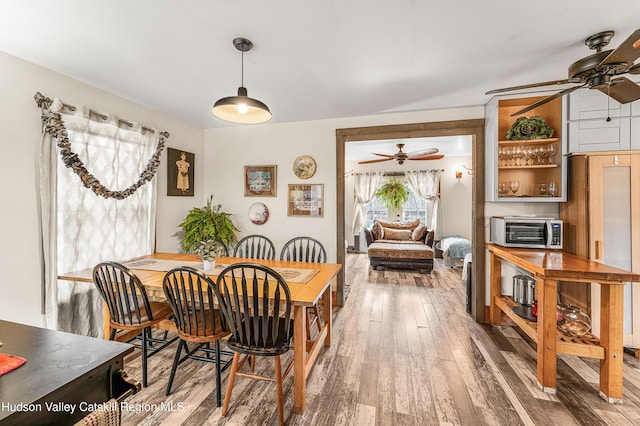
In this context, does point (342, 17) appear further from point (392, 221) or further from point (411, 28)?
point (392, 221)

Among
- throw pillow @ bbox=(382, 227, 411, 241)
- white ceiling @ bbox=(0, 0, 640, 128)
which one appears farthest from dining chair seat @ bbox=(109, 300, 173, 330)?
throw pillow @ bbox=(382, 227, 411, 241)

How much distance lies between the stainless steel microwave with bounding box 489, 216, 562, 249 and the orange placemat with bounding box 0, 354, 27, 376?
3.46 metres

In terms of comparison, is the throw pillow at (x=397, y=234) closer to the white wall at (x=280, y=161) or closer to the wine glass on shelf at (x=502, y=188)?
the white wall at (x=280, y=161)

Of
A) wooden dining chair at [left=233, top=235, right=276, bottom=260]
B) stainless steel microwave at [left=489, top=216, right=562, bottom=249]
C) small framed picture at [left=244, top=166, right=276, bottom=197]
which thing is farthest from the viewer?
small framed picture at [left=244, top=166, right=276, bottom=197]

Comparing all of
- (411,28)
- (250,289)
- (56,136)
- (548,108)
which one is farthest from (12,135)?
(548,108)

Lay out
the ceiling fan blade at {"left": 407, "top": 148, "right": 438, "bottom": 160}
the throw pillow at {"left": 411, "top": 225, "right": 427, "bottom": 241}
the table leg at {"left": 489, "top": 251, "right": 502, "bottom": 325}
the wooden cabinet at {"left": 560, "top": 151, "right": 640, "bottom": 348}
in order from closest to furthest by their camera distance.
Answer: the wooden cabinet at {"left": 560, "top": 151, "right": 640, "bottom": 348}
the table leg at {"left": 489, "top": 251, "right": 502, "bottom": 325}
the ceiling fan blade at {"left": 407, "top": 148, "right": 438, "bottom": 160}
the throw pillow at {"left": 411, "top": 225, "right": 427, "bottom": 241}

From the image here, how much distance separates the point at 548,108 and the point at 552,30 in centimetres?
145

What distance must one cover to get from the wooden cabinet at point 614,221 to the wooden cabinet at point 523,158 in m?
0.26

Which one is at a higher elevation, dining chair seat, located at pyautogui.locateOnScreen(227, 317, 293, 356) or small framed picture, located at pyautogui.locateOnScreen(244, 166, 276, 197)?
small framed picture, located at pyautogui.locateOnScreen(244, 166, 276, 197)

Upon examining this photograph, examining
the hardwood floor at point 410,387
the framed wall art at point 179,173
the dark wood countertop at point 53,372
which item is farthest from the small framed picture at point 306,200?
the dark wood countertop at point 53,372

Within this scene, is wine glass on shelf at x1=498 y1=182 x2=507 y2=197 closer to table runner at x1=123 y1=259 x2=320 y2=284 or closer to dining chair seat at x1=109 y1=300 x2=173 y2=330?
table runner at x1=123 y1=259 x2=320 y2=284

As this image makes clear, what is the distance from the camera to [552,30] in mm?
1847

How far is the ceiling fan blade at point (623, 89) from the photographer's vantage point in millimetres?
1741

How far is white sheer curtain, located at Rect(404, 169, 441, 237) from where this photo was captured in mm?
7188
